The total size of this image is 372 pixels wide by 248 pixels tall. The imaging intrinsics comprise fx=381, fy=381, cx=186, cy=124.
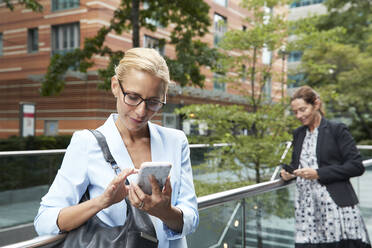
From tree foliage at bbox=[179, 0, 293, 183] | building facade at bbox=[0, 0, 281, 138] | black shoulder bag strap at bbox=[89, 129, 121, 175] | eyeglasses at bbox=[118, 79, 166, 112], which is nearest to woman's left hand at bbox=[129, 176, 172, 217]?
black shoulder bag strap at bbox=[89, 129, 121, 175]

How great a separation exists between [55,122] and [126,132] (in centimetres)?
1999

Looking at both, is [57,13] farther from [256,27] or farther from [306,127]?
[306,127]

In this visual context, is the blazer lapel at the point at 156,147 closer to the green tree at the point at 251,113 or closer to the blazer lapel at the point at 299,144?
the blazer lapel at the point at 299,144

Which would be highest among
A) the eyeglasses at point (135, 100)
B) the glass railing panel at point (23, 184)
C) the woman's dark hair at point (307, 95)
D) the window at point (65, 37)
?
the window at point (65, 37)

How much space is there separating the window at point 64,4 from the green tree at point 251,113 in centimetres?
1379

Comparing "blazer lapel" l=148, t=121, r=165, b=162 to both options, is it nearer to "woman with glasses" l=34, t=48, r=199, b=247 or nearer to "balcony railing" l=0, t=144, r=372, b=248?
"woman with glasses" l=34, t=48, r=199, b=247

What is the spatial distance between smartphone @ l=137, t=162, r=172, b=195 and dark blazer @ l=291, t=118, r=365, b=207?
2.24 meters

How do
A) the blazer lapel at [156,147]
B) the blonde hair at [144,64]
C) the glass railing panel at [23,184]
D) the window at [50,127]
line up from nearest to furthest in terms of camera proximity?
the blonde hair at [144,64] → the blazer lapel at [156,147] → the glass railing panel at [23,184] → the window at [50,127]

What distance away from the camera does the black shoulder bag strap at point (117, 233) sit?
1354 mm

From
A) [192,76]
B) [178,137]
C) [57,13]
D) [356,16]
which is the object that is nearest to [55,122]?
[57,13]

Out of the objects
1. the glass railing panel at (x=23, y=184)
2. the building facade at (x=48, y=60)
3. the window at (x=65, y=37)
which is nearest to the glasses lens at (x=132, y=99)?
the glass railing panel at (x=23, y=184)

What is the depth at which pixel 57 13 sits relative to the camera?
19625 mm

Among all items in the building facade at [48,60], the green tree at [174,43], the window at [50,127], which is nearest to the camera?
the green tree at [174,43]

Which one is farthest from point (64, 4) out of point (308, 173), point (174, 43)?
point (308, 173)
